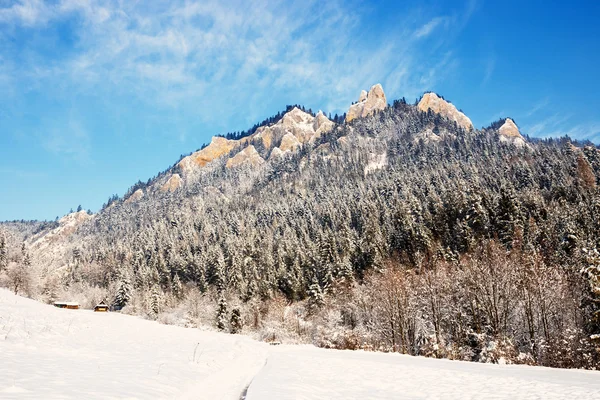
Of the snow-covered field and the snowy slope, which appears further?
the snow-covered field

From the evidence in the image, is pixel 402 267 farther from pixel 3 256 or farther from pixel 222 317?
pixel 3 256

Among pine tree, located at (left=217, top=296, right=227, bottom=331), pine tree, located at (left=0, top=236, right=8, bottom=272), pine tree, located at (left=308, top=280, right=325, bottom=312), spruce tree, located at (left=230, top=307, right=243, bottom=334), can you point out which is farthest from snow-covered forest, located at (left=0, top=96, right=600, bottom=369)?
pine tree, located at (left=0, top=236, right=8, bottom=272)

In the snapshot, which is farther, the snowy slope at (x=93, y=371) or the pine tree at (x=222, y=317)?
the pine tree at (x=222, y=317)

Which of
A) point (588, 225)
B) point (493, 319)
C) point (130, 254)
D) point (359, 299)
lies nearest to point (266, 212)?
point (130, 254)

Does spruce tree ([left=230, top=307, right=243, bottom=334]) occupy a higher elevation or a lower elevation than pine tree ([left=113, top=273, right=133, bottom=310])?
lower

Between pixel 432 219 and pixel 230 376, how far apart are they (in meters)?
79.7

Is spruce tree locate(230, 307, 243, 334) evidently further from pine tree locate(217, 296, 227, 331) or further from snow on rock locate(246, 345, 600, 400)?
snow on rock locate(246, 345, 600, 400)

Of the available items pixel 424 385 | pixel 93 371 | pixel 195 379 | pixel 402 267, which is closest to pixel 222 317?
pixel 402 267

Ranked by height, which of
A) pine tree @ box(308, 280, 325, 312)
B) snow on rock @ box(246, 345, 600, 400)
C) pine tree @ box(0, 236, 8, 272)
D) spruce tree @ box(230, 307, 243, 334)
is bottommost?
spruce tree @ box(230, 307, 243, 334)

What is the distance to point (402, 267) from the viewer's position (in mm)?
54938

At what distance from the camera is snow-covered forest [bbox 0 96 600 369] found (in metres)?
34.4

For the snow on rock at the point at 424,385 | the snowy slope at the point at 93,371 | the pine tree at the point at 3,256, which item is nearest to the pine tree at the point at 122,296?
the pine tree at the point at 3,256

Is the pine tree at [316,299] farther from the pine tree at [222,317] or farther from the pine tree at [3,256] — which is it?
the pine tree at [3,256]

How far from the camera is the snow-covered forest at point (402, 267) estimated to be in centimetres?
3438
